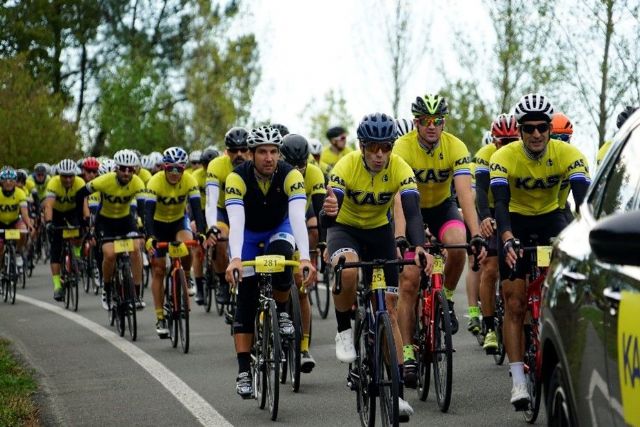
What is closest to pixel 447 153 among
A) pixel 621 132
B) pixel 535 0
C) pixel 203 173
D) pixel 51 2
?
pixel 621 132

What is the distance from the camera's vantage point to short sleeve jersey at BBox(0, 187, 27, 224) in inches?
864

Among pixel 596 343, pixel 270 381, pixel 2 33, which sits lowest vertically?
pixel 270 381

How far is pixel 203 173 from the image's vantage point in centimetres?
1920

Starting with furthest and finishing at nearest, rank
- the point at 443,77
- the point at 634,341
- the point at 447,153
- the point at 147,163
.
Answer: the point at 443,77 → the point at 147,163 → the point at 447,153 → the point at 634,341

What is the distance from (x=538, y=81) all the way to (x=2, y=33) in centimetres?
3045

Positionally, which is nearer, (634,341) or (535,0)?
(634,341)

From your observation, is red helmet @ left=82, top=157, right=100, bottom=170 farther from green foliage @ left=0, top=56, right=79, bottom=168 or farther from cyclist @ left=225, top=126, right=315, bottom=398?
green foliage @ left=0, top=56, right=79, bottom=168

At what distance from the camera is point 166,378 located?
11.5m

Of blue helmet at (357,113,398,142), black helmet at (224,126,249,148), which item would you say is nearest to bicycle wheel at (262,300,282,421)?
blue helmet at (357,113,398,142)

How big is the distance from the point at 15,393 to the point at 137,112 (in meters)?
47.6

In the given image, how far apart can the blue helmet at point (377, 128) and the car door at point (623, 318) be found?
150 inches

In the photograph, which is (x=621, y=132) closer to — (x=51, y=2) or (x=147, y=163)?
(x=147, y=163)

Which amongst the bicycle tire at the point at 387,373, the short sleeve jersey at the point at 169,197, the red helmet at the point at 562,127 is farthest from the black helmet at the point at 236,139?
the bicycle tire at the point at 387,373

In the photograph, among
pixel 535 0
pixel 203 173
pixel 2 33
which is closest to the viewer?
pixel 203 173
